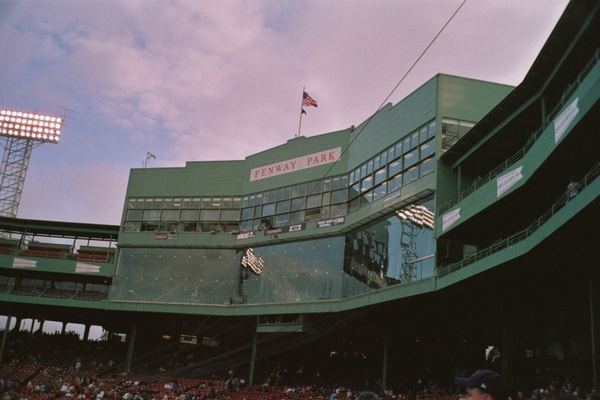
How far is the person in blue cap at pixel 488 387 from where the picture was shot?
11.7 ft

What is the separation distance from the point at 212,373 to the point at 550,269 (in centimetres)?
2591

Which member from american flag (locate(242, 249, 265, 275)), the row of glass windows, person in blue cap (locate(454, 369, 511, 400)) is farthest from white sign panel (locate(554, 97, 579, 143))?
american flag (locate(242, 249, 265, 275))

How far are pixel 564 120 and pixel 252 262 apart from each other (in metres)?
26.8

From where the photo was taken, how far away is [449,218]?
87.9ft

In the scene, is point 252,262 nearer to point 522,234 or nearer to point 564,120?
point 522,234

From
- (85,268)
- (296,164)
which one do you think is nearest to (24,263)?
(85,268)

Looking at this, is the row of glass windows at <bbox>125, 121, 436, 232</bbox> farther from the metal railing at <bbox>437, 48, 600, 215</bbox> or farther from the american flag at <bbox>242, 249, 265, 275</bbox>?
the metal railing at <bbox>437, 48, 600, 215</bbox>

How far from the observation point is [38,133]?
63375mm

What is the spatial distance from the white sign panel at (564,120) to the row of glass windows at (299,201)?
10.7 metres

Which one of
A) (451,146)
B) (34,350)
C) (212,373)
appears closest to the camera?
(451,146)

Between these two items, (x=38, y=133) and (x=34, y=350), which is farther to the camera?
(x=38, y=133)

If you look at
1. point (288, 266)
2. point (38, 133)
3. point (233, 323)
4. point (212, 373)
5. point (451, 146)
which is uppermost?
point (38, 133)

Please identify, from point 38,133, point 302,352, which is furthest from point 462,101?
point 38,133

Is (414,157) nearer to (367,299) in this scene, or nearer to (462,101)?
(462,101)
